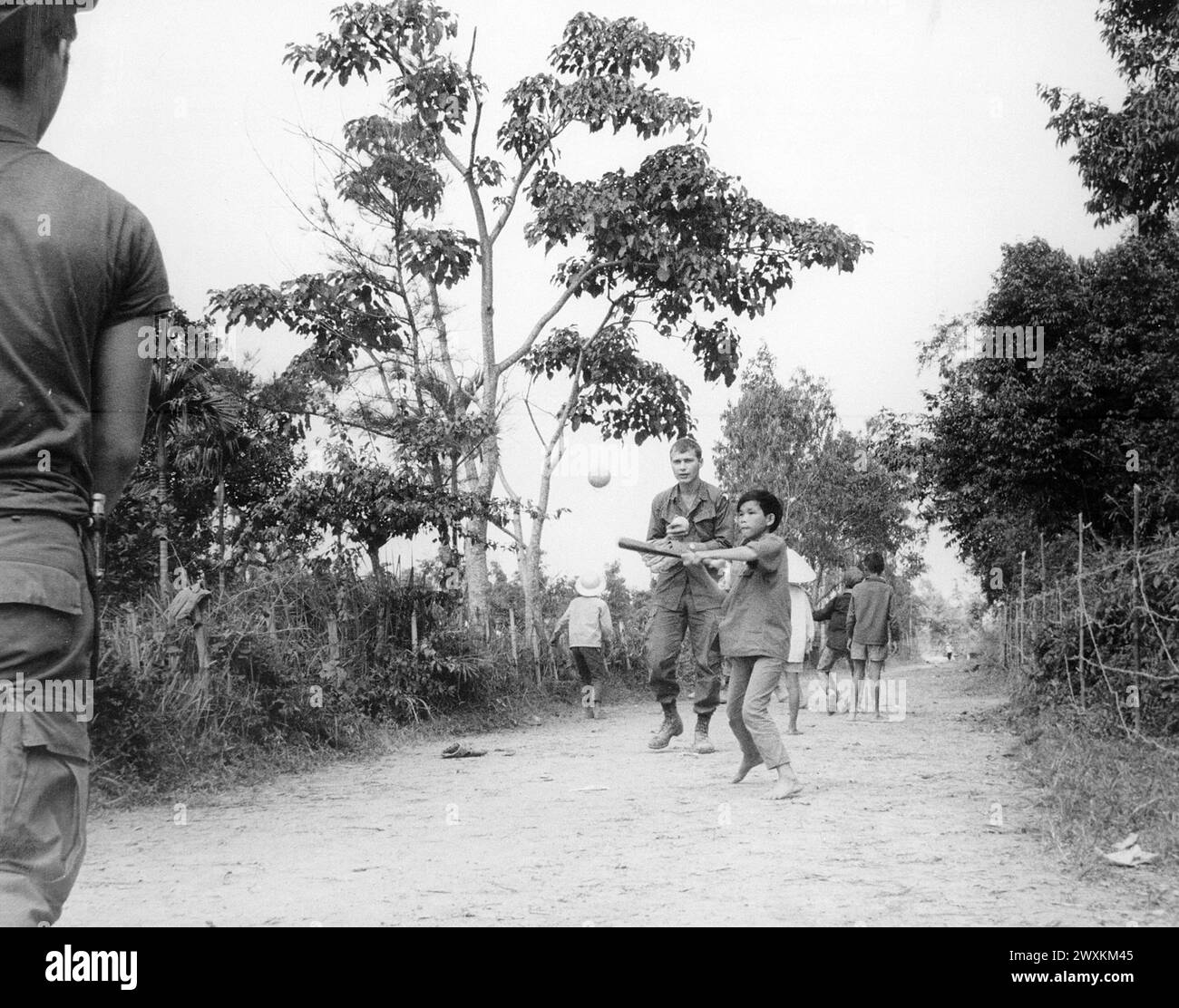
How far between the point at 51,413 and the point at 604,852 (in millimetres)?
3739

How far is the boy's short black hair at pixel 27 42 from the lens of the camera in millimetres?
2104

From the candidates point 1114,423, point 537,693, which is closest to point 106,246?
point 537,693

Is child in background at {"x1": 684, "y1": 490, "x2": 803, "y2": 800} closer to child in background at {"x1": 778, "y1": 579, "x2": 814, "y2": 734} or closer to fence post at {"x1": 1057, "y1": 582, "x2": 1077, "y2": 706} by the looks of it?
fence post at {"x1": 1057, "y1": 582, "x2": 1077, "y2": 706}

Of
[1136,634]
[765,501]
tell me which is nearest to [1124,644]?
[1136,634]

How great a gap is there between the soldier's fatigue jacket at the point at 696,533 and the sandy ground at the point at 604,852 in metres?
1.26

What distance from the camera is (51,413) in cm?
204

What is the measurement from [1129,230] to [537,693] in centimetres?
977

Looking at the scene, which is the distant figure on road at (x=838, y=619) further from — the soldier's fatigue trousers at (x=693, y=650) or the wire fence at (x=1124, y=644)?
the soldier's fatigue trousers at (x=693, y=650)

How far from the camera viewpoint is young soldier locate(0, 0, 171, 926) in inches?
75.2

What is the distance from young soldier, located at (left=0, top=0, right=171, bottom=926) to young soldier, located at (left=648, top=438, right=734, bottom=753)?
23.5 ft

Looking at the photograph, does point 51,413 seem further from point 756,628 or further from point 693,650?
point 693,650

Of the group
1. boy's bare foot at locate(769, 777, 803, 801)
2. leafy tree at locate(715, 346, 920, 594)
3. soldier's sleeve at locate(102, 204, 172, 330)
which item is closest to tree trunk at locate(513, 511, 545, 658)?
boy's bare foot at locate(769, 777, 803, 801)
